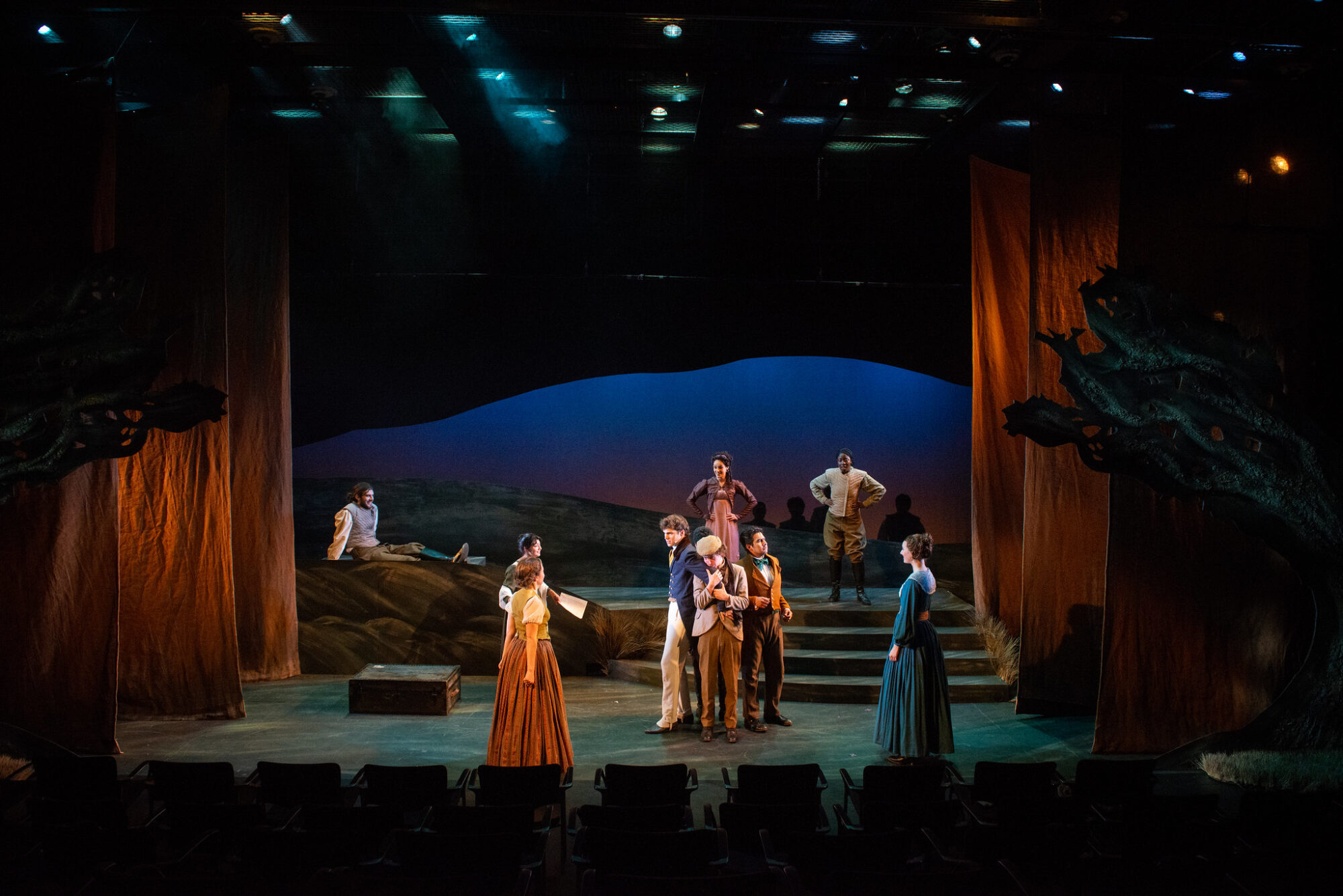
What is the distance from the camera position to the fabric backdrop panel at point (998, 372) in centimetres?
973

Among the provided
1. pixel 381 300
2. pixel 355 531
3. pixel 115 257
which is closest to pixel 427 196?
pixel 381 300

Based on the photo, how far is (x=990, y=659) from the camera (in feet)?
31.0

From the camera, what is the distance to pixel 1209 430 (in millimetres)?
6676

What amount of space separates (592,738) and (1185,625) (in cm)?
440

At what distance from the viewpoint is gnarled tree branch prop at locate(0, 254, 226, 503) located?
633cm

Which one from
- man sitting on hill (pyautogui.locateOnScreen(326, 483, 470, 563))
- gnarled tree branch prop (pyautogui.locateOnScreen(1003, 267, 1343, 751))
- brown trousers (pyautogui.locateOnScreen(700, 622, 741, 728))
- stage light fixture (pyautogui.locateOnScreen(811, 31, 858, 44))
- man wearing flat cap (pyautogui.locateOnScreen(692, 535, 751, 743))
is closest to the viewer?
gnarled tree branch prop (pyautogui.locateOnScreen(1003, 267, 1343, 751))

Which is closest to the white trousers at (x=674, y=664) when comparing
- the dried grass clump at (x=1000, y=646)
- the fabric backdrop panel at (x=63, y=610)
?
the dried grass clump at (x=1000, y=646)

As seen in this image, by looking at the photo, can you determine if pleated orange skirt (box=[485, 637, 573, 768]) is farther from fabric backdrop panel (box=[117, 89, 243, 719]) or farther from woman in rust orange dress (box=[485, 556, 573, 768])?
fabric backdrop panel (box=[117, 89, 243, 719])

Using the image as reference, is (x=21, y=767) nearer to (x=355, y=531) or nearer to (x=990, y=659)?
(x=355, y=531)

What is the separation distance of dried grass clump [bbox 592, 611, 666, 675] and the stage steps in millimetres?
107

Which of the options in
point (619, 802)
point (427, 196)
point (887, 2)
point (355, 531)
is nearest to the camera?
point (619, 802)

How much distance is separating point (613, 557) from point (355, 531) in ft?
11.4

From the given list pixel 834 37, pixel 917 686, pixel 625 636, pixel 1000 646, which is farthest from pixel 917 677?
pixel 834 37

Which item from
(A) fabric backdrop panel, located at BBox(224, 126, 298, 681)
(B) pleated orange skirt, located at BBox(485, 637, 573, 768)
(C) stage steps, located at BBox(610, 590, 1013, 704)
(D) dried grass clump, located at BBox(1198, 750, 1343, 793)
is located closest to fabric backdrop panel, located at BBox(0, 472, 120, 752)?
(A) fabric backdrop panel, located at BBox(224, 126, 298, 681)
